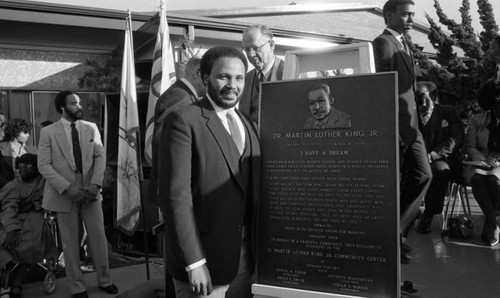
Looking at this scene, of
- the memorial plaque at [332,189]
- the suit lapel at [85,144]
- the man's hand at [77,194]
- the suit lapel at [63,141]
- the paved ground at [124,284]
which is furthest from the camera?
the suit lapel at [85,144]

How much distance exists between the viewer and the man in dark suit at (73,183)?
518 centimetres

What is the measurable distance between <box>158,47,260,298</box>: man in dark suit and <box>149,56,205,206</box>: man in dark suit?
118cm

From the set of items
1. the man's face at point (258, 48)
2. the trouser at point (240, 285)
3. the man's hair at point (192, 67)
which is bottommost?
the trouser at point (240, 285)

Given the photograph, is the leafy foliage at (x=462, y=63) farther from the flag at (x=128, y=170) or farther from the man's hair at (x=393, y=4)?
the flag at (x=128, y=170)

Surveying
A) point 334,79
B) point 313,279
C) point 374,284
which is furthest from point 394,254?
point 334,79

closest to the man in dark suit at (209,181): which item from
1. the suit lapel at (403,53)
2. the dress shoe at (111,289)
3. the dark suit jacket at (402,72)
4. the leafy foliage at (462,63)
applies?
the dark suit jacket at (402,72)

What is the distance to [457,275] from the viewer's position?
199 inches

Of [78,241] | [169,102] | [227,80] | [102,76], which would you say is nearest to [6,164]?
[78,241]

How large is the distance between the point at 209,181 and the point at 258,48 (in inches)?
67.2

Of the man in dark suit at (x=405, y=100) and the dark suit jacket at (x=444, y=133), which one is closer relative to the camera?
the man in dark suit at (x=405, y=100)

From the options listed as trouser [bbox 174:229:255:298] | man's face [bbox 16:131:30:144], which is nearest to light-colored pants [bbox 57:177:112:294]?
man's face [bbox 16:131:30:144]

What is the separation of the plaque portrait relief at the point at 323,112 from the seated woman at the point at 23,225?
389 centimetres

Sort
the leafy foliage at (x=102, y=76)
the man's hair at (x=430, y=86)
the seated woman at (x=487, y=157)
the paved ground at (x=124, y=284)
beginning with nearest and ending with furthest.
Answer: the paved ground at (x=124, y=284)
the seated woman at (x=487, y=157)
the man's hair at (x=430, y=86)
the leafy foliage at (x=102, y=76)

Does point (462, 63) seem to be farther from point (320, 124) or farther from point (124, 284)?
point (320, 124)
